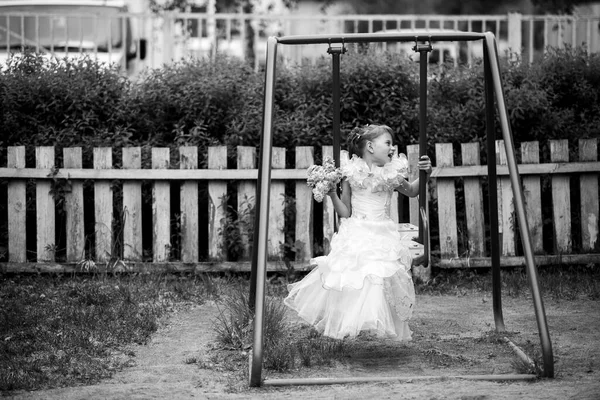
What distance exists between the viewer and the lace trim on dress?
5297mm

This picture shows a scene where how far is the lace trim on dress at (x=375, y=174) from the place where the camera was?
530 cm

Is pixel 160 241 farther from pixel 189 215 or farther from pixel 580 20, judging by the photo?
pixel 580 20

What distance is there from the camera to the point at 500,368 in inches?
189

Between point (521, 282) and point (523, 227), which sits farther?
point (521, 282)

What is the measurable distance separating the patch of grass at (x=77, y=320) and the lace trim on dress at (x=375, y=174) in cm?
168

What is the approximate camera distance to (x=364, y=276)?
487 centimetres

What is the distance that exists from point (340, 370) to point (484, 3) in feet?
82.4

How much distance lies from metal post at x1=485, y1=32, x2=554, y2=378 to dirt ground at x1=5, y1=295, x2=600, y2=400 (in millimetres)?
179

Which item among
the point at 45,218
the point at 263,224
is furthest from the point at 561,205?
the point at 45,218

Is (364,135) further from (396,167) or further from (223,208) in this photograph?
(223,208)

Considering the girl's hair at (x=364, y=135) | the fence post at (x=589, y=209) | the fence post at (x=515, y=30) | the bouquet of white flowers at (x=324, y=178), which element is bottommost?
the fence post at (x=589, y=209)

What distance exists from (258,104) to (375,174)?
3.01 meters

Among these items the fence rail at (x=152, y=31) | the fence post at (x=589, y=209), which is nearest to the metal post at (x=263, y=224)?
the fence post at (x=589, y=209)

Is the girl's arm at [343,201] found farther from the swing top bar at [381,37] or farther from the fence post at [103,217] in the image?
the fence post at [103,217]
